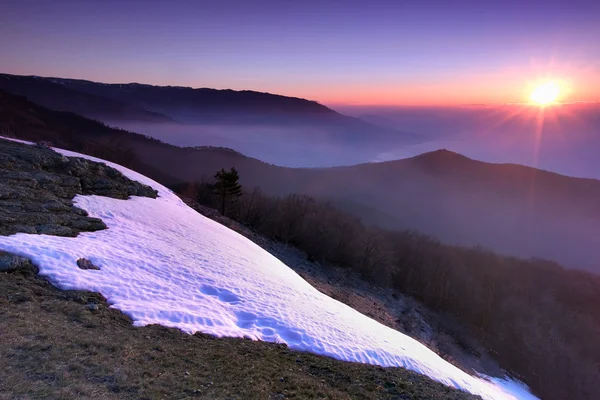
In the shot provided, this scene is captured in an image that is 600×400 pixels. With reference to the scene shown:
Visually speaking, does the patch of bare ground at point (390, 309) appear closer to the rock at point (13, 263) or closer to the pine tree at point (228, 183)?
the pine tree at point (228, 183)

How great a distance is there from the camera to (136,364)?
706 centimetres

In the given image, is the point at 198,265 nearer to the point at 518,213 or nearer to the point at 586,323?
the point at 586,323

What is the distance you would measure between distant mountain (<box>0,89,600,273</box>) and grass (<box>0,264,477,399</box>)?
328 feet

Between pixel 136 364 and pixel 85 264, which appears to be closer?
pixel 136 364

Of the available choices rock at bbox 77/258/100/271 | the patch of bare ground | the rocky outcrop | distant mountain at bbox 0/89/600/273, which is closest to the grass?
rock at bbox 77/258/100/271

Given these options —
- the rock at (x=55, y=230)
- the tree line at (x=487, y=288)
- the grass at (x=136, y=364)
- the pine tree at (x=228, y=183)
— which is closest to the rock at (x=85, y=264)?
the grass at (x=136, y=364)

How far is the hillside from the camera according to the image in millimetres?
10281

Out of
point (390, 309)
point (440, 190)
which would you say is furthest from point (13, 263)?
point (440, 190)

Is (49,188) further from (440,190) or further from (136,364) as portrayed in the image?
(440,190)

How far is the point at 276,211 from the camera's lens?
61312 mm

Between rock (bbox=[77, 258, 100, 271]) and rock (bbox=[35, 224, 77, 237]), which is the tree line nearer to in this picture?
rock (bbox=[35, 224, 77, 237])

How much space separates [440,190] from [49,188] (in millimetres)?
154459

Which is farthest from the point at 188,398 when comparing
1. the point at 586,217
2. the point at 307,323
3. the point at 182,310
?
the point at 586,217

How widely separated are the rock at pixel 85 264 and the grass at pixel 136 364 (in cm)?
127
